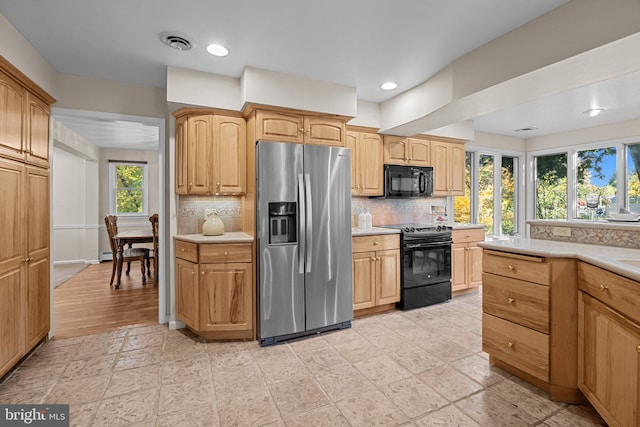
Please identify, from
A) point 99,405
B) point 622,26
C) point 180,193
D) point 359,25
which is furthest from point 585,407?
point 180,193

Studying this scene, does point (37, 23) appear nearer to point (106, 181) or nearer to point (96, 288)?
point (96, 288)

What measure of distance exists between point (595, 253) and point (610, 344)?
621mm

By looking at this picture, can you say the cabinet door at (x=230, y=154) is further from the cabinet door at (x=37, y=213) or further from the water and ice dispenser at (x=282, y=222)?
the cabinet door at (x=37, y=213)

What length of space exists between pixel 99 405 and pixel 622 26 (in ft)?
12.5

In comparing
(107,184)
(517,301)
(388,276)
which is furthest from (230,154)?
(107,184)

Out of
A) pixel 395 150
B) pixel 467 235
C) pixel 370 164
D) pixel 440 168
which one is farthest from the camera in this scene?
pixel 440 168

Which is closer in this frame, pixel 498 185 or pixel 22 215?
pixel 22 215

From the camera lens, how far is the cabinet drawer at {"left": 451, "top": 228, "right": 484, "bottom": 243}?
418 centimetres

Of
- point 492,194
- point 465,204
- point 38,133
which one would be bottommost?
point 465,204

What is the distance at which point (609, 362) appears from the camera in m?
1.60

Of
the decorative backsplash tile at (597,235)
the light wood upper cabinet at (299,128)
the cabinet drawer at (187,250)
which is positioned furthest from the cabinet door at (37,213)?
the decorative backsplash tile at (597,235)

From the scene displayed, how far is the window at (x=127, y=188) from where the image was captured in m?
7.01

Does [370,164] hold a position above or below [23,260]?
above

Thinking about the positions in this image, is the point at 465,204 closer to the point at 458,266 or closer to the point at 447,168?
the point at 447,168
